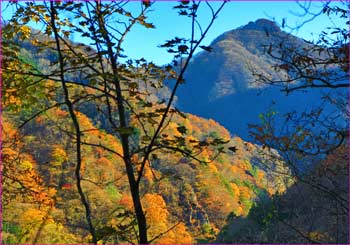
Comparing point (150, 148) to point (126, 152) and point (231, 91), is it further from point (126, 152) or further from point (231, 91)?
point (231, 91)

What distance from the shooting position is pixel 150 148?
2.26 m

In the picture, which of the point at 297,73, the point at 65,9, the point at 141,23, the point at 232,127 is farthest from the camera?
the point at 232,127

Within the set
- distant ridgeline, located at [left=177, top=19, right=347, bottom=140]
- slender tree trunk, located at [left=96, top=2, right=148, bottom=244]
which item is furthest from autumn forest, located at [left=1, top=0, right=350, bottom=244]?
distant ridgeline, located at [left=177, top=19, right=347, bottom=140]

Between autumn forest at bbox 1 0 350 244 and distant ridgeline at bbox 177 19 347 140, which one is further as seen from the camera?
distant ridgeline at bbox 177 19 347 140

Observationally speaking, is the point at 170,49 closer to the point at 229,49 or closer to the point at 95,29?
the point at 95,29

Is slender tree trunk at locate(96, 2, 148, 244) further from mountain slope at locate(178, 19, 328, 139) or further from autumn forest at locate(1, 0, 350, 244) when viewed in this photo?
mountain slope at locate(178, 19, 328, 139)

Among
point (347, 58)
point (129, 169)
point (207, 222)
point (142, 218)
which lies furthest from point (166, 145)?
point (207, 222)

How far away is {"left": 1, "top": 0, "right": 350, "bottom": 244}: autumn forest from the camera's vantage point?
2.41 metres

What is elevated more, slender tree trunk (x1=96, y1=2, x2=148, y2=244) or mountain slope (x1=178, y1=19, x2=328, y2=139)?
mountain slope (x1=178, y1=19, x2=328, y2=139)

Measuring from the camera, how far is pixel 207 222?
59844 millimetres

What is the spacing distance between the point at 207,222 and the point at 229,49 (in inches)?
5137

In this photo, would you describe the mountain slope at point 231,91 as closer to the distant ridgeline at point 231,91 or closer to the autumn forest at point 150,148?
the distant ridgeline at point 231,91

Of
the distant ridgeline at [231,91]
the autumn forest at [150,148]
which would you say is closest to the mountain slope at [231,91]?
the distant ridgeline at [231,91]

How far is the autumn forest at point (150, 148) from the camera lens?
7.90 ft
